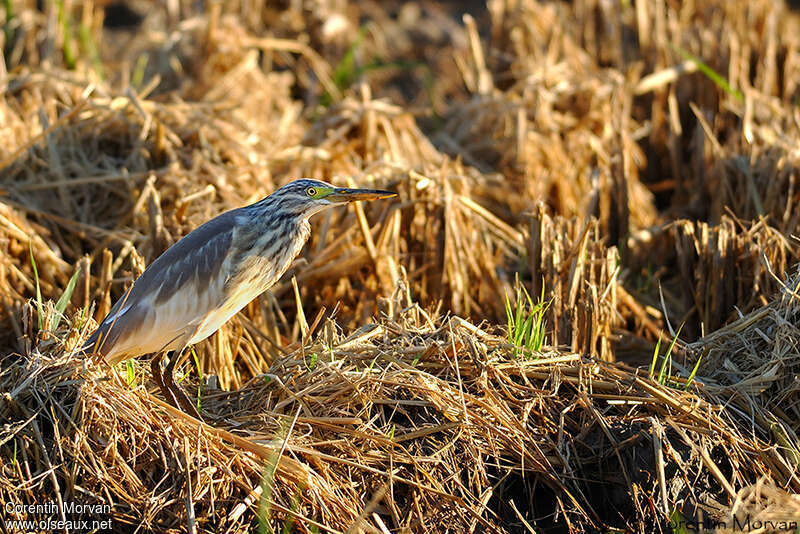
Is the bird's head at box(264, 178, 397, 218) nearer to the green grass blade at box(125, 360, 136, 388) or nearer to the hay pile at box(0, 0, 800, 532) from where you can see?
the hay pile at box(0, 0, 800, 532)

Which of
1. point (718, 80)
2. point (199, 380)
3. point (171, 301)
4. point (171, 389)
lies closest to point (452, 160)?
point (718, 80)

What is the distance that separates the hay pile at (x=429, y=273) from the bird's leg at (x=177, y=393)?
11 centimetres

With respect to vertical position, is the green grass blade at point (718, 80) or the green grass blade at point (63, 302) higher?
the green grass blade at point (718, 80)

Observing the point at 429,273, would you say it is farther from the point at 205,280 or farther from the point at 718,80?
the point at 718,80

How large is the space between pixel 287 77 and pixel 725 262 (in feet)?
13.9

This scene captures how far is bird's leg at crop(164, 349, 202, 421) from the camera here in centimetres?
383

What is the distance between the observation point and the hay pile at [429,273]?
11.5 ft

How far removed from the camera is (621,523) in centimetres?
352

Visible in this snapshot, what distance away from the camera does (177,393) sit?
3895mm

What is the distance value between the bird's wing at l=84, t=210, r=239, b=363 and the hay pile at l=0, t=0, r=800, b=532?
0.60 ft

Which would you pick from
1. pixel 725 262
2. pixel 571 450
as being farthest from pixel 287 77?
pixel 571 450

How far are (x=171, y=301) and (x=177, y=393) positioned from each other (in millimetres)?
379

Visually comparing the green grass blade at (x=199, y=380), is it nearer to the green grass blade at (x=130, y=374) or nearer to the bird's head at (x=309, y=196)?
the green grass blade at (x=130, y=374)

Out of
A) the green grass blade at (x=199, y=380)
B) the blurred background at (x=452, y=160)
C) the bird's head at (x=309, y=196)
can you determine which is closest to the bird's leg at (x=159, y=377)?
the green grass blade at (x=199, y=380)
